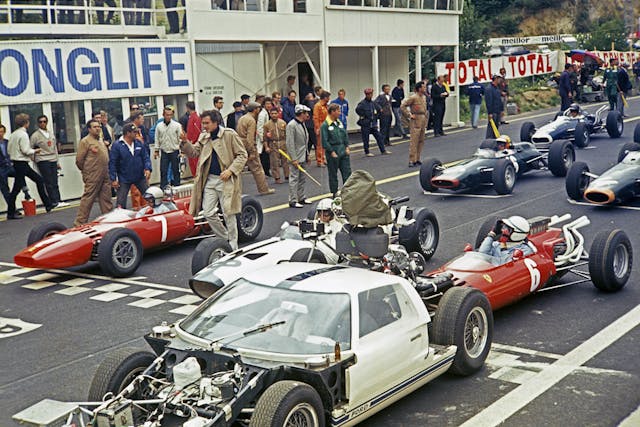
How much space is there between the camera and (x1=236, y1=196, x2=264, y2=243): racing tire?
1283 cm

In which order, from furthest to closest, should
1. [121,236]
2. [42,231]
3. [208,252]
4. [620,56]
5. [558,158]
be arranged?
[620,56], [558,158], [42,231], [121,236], [208,252]

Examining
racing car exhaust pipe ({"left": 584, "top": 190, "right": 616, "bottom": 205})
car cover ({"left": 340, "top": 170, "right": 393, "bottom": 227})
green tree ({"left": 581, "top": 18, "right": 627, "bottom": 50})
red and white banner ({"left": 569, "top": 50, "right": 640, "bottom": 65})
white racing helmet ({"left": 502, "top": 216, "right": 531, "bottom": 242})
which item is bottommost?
racing car exhaust pipe ({"left": 584, "top": 190, "right": 616, "bottom": 205})

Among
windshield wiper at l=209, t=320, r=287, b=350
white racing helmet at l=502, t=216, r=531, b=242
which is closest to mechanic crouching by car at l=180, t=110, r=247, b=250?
white racing helmet at l=502, t=216, r=531, b=242

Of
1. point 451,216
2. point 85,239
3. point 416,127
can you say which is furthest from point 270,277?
point 416,127

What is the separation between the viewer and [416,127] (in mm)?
19609

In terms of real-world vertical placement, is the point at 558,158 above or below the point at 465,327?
above

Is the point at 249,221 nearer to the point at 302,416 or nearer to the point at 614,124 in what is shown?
the point at 302,416

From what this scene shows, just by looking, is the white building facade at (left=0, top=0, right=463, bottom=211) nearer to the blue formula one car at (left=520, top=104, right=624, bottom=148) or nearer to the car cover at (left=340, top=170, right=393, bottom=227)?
the blue formula one car at (left=520, top=104, right=624, bottom=148)

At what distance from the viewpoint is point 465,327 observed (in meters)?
7.16

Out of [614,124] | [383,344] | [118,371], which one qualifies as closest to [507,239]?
[383,344]

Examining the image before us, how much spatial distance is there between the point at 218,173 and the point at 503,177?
263 inches

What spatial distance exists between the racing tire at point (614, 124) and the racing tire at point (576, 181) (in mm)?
8524

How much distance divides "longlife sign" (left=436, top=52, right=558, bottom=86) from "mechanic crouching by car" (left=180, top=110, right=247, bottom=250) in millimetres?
19377

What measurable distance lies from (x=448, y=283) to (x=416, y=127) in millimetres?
11955
